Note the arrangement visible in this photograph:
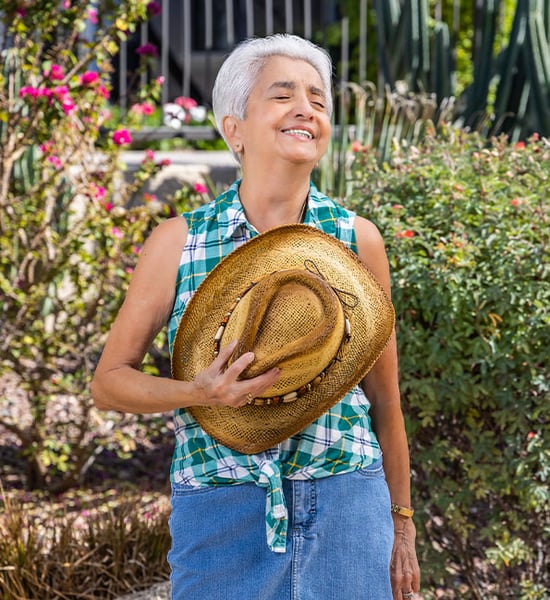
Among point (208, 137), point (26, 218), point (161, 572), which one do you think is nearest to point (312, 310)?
point (161, 572)

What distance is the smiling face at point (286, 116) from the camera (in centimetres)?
192

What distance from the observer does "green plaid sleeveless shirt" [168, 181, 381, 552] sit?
1832mm

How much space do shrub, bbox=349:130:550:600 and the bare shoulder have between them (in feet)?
2.84

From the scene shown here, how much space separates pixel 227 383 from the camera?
164 centimetres

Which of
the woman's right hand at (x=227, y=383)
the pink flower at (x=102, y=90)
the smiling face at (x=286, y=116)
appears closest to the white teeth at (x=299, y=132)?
the smiling face at (x=286, y=116)

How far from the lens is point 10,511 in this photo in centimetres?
339

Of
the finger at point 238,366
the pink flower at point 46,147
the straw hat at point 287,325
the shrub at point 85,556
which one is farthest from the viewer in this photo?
the pink flower at point 46,147

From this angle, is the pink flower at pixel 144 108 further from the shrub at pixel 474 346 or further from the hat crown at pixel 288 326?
the hat crown at pixel 288 326

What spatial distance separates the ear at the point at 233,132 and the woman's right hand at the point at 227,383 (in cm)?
53

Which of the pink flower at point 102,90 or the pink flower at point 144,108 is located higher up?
the pink flower at point 102,90

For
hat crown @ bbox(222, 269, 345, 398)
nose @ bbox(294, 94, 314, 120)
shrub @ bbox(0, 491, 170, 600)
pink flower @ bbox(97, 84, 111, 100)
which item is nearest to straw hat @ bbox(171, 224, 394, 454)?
hat crown @ bbox(222, 269, 345, 398)

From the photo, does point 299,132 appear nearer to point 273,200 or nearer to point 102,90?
point 273,200

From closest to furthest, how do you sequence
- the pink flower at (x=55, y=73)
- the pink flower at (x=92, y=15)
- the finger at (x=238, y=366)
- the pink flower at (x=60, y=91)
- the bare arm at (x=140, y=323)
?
1. the finger at (x=238, y=366)
2. the bare arm at (x=140, y=323)
3. the pink flower at (x=60, y=91)
4. the pink flower at (x=55, y=73)
5. the pink flower at (x=92, y=15)

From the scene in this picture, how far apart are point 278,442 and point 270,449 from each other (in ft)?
0.12
